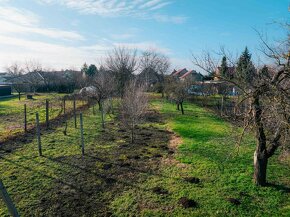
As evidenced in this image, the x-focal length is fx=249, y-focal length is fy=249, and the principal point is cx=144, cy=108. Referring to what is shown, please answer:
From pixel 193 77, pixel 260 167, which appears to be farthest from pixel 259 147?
pixel 193 77

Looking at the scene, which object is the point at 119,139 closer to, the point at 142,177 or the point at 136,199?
the point at 142,177

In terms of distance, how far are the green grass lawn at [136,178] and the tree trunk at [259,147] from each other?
1.24 ft

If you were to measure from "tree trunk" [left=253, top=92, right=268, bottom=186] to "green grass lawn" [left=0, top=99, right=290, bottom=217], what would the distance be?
1.24 feet

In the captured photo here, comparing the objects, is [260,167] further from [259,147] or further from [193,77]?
[193,77]

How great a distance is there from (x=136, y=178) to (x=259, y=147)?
4.31 meters

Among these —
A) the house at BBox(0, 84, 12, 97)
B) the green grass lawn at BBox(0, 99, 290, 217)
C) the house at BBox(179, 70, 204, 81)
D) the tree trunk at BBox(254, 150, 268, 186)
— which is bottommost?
the green grass lawn at BBox(0, 99, 290, 217)

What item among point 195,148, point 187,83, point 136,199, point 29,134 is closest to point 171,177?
point 136,199

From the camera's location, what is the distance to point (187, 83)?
2577 cm

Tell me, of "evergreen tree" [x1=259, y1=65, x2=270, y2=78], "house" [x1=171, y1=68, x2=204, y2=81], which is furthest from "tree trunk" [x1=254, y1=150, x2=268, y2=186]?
"house" [x1=171, y1=68, x2=204, y2=81]

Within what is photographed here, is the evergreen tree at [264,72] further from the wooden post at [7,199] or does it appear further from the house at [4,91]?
the house at [4,91]

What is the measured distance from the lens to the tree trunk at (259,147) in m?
7.32

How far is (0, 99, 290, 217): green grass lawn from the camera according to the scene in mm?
7040

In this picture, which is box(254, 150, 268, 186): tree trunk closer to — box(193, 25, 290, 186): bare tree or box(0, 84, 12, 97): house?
box(193, 25, 290, 186): bare tree

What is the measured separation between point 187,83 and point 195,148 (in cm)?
1420
